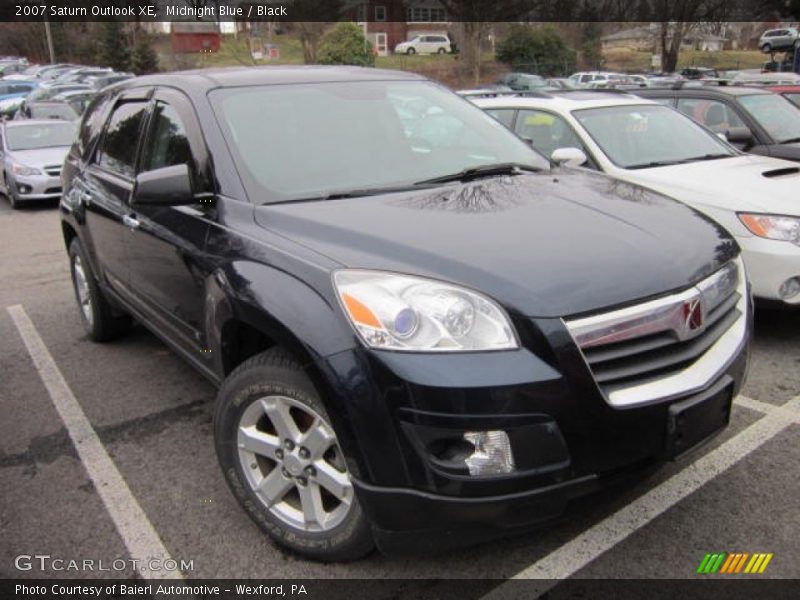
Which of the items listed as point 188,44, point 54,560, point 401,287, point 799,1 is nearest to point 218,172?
point 401,287

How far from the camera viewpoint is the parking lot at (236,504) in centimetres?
254

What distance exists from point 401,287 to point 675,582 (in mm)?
1409

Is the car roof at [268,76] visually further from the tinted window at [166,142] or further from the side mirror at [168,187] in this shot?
the side mirror at [168,187]

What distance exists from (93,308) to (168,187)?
2358 millimetres

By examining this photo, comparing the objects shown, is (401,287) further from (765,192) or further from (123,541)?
(765,192)

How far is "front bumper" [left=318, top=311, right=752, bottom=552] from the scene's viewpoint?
6.61 ft

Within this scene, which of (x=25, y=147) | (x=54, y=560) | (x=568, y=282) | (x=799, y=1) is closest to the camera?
(x=568, y=282)

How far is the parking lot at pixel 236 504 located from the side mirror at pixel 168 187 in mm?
1269

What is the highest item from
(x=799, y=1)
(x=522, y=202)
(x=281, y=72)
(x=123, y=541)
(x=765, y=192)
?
(x=799, y=1)

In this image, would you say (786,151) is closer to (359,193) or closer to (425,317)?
(359,193)

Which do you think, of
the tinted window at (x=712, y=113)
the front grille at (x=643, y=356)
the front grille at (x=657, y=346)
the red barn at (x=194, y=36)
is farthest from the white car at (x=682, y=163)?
the red barn at (x=194, y=36)

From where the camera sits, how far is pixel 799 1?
30781 millimetres

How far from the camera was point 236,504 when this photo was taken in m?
2.97

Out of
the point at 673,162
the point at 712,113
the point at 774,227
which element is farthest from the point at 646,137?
the point at 712,113
